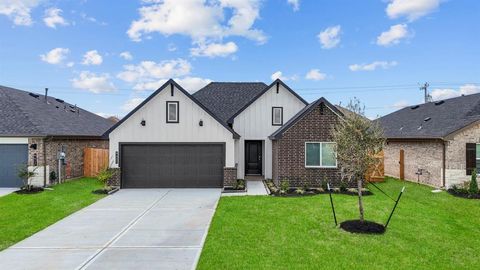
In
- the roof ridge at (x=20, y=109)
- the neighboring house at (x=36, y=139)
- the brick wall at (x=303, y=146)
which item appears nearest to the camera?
the brick wall at (x=303, y=146)

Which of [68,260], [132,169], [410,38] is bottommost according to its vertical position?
[68,260]

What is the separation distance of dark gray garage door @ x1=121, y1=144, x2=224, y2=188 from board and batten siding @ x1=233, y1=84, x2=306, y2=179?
125 inches

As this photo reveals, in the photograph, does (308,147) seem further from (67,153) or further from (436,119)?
(67,153)

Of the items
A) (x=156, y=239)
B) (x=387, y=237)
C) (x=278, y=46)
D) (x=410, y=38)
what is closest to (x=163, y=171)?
(x=156, y=239)

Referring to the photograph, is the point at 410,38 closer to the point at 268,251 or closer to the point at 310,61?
the point at 310,61

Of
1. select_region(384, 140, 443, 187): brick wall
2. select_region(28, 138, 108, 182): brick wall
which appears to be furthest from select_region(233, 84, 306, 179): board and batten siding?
select_region(28, 138, 108, 182): brick wall

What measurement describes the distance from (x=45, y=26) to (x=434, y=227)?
20737mm

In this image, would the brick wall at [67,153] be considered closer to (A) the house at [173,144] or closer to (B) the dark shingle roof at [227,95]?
(A) the house at [173,144]

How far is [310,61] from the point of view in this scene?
2705 centimetres

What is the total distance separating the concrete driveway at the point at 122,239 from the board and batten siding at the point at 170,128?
415cm

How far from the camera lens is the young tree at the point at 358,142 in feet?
30.3

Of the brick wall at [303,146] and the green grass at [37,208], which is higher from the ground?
the brick wall at [303,146]

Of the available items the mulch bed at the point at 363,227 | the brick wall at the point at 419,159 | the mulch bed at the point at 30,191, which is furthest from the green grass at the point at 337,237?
the mulch bed at the point at 30,191

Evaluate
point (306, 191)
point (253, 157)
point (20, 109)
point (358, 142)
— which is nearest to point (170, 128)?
point (253, 157)
